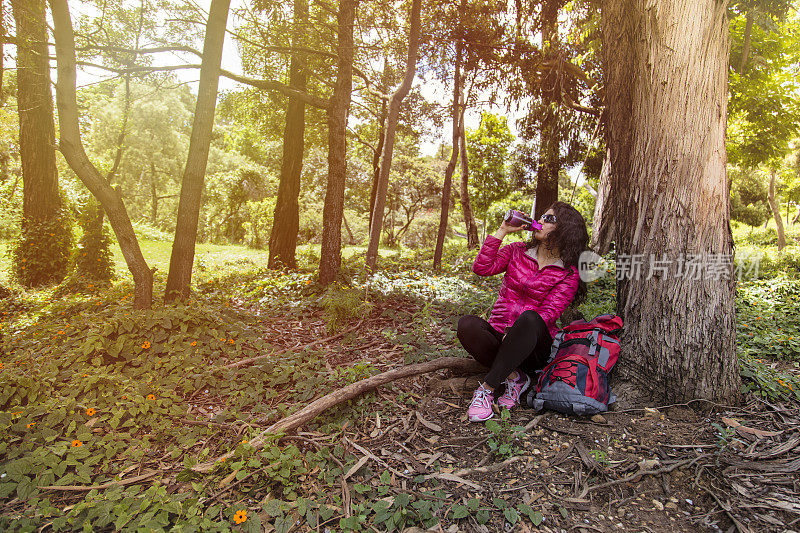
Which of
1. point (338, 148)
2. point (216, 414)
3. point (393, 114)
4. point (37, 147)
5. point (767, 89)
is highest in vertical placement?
point (767, 89)

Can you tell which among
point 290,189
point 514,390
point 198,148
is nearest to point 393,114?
point 290,189

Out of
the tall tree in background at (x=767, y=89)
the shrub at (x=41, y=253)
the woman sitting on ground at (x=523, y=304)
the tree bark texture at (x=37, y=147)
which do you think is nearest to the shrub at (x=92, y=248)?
the shrub at (x=41, y=253)

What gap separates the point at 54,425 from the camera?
8.95 ft

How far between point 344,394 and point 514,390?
122 cm

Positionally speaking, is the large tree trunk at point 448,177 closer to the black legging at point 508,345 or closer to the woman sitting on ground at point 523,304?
the woman sitting on ground at point 523,304

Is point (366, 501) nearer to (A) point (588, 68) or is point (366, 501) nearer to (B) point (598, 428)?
(B) point (598, 428)

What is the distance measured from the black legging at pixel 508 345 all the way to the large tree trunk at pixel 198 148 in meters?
3.52

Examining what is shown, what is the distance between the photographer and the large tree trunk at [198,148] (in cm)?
482

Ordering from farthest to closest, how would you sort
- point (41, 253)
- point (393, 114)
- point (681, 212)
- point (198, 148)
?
point (393, 114)
point (41, 253)
point (198, 148)
point (681, 212)

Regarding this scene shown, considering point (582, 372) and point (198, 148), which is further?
point (198, 148)

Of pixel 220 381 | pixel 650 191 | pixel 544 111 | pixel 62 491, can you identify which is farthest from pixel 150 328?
pixel 544 111

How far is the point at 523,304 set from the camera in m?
3.17

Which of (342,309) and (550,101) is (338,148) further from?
(550,101)

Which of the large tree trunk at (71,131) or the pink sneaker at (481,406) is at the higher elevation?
the large tree trunk at (71,131)
